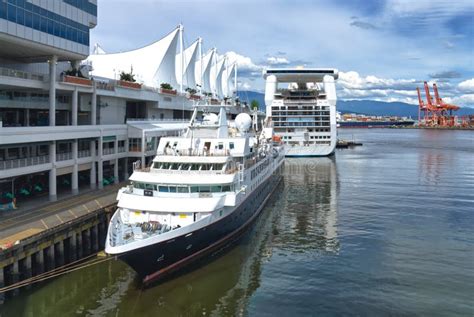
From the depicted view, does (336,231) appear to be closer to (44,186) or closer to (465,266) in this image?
(465,266)

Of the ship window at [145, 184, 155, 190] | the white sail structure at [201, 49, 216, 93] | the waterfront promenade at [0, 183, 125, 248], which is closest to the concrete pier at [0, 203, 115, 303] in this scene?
the waterfront promenade at [0, 183, 125, 248]

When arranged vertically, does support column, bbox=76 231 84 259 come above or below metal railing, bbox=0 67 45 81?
below

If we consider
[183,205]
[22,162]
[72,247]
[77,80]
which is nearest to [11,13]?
[77,80]

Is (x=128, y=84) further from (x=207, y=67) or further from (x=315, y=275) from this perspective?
(x=207, y=67)

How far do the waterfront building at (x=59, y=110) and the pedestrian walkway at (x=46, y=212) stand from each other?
1555 mm

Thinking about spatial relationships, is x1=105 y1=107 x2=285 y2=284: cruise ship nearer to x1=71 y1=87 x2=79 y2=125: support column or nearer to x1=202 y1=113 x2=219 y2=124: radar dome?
x1=202 y1=113 x2=219 y2=124: radar dome

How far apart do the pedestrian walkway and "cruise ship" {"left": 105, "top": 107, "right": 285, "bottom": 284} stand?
4.19m

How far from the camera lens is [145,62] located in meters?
80.2

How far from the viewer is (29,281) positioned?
24.3 meters

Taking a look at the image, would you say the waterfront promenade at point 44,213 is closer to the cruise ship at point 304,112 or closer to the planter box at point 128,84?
the planter box at point 128,84

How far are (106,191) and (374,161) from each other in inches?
2496

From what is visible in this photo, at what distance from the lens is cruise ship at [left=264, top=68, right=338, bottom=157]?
328 feet

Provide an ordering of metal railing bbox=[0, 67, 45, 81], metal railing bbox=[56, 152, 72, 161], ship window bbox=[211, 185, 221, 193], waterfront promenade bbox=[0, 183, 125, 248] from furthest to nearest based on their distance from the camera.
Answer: metal railing bbox=[56, 152, 72, 161] < metal railing bbox=[0, 67, 45, 81] < ship window bbox=[211, 185, 221, 193] < waterfront promenade bbox=[0, 183, 125, 248]

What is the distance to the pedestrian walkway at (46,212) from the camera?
2670cm
